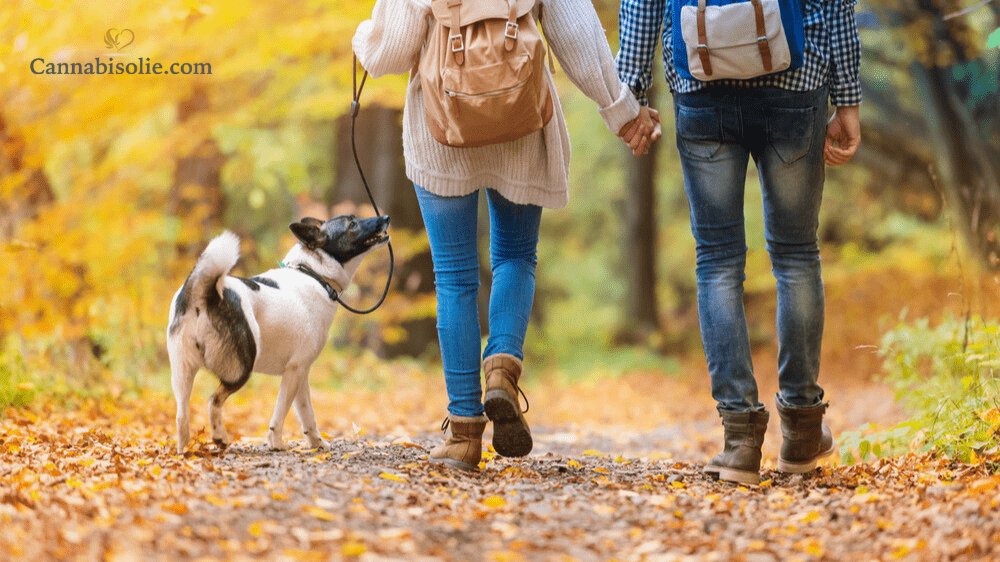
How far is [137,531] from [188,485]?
1.79 ft

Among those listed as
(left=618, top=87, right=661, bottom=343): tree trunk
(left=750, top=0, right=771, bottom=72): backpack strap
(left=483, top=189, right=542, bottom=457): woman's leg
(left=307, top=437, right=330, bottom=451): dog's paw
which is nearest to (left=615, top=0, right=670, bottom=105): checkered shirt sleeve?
(left=750, top=0, right=771, bottom=72): backpack strap

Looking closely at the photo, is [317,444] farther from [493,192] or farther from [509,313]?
[493,192]

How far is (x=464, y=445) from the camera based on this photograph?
3211 millimetres

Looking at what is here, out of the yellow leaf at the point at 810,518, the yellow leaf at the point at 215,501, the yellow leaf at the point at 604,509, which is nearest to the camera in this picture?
the yellow leaf at the point at 215,501

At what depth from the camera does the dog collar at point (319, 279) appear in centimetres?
366

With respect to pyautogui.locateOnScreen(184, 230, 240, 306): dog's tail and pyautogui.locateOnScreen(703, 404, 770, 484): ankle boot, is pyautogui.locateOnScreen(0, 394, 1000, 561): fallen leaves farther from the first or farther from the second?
pyautogui.locateOnScreen(184, 230, 240, 306): dog's tail

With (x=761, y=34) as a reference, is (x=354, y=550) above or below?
below

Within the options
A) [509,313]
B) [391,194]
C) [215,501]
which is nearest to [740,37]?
[509,313]

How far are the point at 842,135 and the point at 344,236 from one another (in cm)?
218

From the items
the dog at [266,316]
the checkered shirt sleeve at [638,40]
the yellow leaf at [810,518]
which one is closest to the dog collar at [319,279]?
the dog at [266,316]

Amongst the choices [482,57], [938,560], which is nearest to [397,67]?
[482,57]

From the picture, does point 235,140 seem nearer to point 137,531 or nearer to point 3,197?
point 3,197
